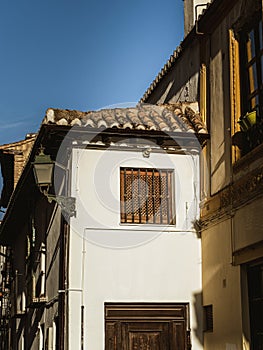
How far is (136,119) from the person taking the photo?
575 inches

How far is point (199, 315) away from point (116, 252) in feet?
6.44

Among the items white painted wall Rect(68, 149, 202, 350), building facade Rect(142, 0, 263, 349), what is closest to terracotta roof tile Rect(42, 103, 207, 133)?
building facade Rect(142, 0, 263, 349)

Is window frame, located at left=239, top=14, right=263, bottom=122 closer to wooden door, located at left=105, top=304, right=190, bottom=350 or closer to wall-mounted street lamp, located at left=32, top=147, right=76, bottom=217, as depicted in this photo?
wall-mounted street lamp, located at left=32, top=147, right=76, bottom=217

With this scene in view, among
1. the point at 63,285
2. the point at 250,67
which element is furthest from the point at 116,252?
the point at 250,67

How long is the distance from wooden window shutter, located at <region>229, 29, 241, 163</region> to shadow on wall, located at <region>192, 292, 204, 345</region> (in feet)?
9.17

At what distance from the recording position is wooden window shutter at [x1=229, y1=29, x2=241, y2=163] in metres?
13.1

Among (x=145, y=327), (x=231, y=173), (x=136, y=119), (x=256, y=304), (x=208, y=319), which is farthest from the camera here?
(x=136, y=119)

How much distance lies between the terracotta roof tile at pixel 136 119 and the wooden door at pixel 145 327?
3.39 metres

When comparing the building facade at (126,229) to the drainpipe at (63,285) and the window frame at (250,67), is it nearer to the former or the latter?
the drainpipe at (63,285)

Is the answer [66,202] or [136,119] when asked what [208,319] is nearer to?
[66,202]

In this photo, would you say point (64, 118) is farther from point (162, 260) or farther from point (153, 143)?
point (162, 260)

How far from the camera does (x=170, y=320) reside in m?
13.8

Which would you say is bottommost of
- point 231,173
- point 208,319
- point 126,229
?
point 208,319

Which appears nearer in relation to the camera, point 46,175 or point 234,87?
point 234,87
